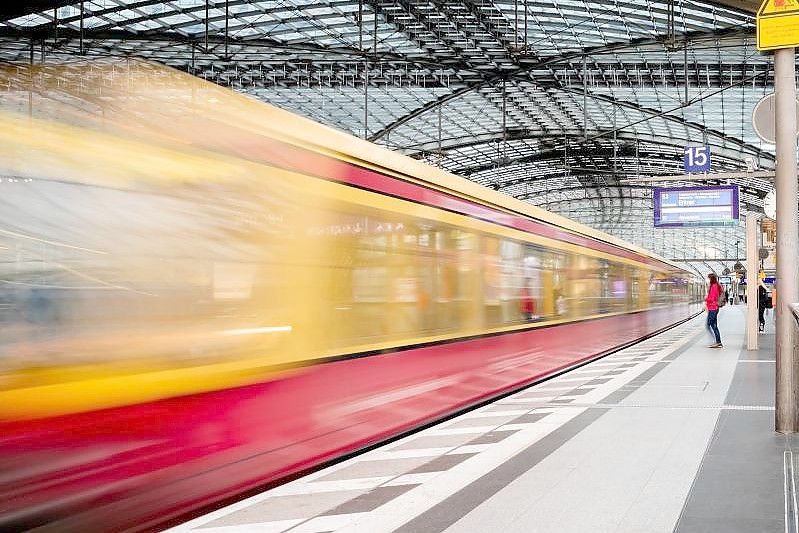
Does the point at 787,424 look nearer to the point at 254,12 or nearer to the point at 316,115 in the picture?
the point at 254,12

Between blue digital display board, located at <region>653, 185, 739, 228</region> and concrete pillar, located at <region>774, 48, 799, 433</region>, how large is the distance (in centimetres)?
1671

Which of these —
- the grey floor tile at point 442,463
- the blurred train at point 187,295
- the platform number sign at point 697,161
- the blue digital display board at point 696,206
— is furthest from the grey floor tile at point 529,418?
the blue digital display board at point 696,206

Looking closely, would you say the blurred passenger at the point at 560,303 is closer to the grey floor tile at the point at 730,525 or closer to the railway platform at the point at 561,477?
the railway platform at the point at 561,477

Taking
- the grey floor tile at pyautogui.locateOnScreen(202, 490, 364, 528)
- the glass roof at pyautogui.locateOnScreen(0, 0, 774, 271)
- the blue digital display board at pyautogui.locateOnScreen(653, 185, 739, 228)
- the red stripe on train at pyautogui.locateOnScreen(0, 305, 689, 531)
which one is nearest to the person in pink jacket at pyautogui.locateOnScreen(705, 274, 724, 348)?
the blue digital display board at pyautogui.locateOnScreen(653, 185, 739, 228)

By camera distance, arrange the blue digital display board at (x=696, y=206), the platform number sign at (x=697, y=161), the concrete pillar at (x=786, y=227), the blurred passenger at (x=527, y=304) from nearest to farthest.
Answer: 1. the concrete pillar at (x=786, y=227)
2. the blurred passenger at (x=527, y=304)
3. the platform number sign at (x=697, y=161)
4. the blue digital display board at (x=696, y=206)

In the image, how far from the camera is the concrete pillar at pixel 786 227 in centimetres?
723

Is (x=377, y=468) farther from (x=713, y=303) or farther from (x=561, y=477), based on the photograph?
Answer: (x=713, y=303)

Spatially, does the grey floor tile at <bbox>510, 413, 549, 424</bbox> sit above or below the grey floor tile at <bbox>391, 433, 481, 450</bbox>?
above

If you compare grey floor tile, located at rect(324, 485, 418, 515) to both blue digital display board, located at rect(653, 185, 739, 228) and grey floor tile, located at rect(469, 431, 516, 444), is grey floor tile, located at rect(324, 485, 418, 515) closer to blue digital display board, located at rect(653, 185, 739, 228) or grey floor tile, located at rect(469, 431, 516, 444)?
grey floor tile, located at rect(469, 431, 516, 444)

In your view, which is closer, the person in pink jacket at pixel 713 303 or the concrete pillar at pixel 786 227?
the concrete pillar at pixel 786 227

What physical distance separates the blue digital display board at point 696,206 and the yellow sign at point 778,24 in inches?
659

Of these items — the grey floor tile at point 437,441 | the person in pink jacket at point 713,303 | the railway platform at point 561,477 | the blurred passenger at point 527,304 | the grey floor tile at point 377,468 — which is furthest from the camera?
the person in pink jacket at point 713,303

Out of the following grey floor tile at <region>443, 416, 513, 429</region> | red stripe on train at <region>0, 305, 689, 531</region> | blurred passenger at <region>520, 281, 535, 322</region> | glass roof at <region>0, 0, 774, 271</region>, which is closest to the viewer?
red stripe on train at <region>0, 305, 689, 531</region>

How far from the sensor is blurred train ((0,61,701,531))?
3.98 metres
